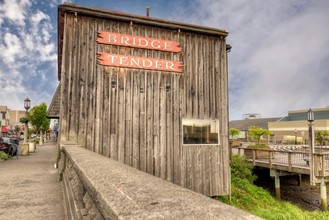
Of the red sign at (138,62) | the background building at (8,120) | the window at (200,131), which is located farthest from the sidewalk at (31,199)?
the background building at (8,120)

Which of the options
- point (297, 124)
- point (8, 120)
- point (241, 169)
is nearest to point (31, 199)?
point (241, 169)

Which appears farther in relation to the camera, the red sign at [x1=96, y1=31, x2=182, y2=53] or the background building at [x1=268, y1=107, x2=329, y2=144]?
the background building at [x1=268, y1=107, x2=329, y2=144]

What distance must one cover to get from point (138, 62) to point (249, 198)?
33.9 ft

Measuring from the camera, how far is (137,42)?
9.15 metres

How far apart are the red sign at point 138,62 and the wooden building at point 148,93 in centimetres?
4

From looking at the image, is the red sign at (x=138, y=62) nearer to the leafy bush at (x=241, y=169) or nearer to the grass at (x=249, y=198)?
the grass at (x=249, y=198)

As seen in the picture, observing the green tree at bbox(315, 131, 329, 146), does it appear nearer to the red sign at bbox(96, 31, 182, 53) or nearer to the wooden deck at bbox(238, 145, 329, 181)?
the wooden deck at bbox(238, 145, 329, 181)

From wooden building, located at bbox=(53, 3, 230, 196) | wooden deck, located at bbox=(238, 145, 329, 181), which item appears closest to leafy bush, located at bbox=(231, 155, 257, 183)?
wooden deck, located at bbox=(238, 145, 329, 181)

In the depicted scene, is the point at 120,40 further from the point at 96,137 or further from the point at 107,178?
the point at 107,178

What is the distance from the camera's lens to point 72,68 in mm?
8391

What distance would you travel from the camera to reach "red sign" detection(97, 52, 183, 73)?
8742 millimetres

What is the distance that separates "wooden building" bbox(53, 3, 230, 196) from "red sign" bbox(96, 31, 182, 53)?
0.12 feet

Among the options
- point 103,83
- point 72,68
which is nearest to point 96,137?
point 103,83

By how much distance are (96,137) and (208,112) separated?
4450 mm
